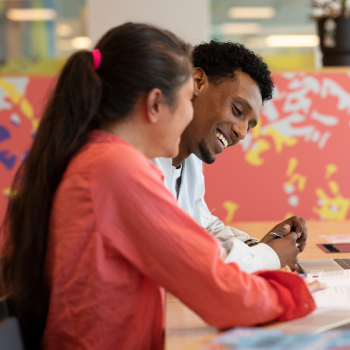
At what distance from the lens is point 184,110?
850 mm

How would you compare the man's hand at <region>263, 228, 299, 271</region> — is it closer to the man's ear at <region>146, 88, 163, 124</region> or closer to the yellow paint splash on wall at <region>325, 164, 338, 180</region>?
the man's ear at <region>146, 88, 163, 124</region>

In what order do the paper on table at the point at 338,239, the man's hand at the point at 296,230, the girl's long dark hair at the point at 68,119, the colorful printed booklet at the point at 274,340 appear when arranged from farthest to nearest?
the paper on table at the point at 338,239 < the man's hand at the point at 296,230 < the girl's long dark hair at the point at 68,119 < the colorful printed booklet at the point at 274,340

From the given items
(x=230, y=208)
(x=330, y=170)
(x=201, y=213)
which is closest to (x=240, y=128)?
(x=201, y=213)

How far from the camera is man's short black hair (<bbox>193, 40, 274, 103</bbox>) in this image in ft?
4.85

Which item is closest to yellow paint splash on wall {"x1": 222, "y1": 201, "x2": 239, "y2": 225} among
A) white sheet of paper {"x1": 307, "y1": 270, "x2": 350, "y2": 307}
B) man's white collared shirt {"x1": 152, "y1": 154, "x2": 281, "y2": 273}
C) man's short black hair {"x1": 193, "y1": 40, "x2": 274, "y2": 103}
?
man's white collared shirt {"x1": 152, "y1": 154, "x2": 281, "y2": 273}

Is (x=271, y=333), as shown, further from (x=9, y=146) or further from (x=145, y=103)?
(x=9, y=146)

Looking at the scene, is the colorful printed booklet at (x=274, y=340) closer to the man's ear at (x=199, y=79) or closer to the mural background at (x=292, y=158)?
the man's ear at (x=199, y=79)

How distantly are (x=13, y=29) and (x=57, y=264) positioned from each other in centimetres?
280

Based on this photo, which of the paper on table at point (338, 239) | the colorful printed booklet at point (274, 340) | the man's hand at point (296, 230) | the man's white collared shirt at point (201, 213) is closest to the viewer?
the colorful printed booklet at point (274, 340)

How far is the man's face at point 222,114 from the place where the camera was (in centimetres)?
143

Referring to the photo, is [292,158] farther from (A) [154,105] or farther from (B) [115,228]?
(B) [115,228]

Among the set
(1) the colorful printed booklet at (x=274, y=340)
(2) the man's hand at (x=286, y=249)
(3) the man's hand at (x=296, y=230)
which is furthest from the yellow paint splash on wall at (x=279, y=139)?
(1) the colorful printed booklet at (x=274, y=340)

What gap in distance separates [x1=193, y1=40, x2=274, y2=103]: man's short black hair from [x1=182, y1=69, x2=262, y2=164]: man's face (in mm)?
23

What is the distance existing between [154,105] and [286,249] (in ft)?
1.82
